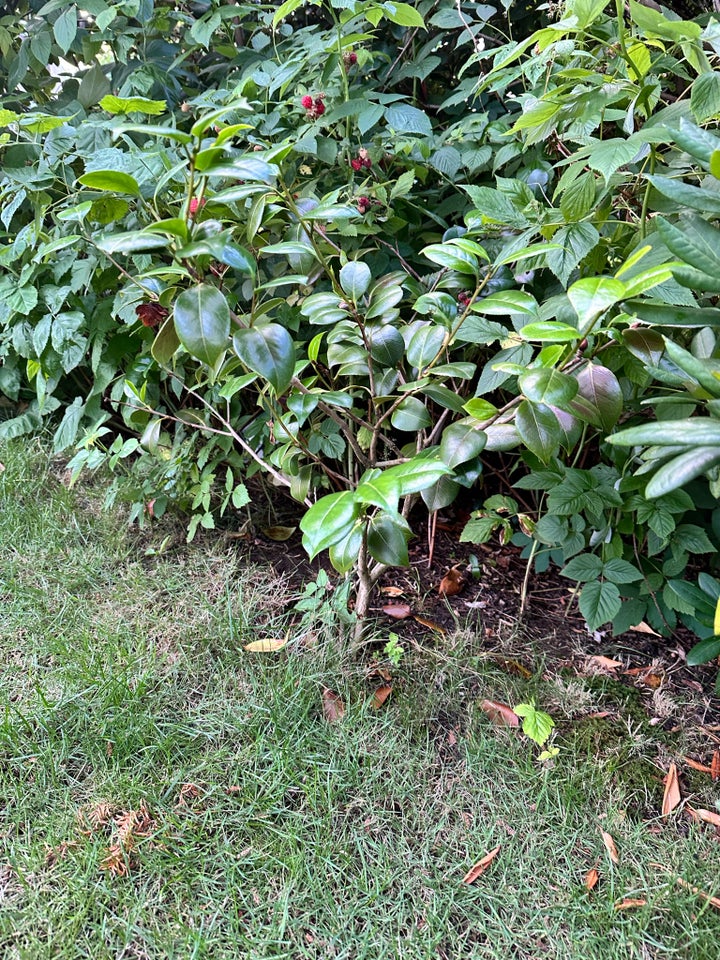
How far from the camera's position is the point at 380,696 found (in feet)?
4.97

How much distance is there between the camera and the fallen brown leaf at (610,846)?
122 cm

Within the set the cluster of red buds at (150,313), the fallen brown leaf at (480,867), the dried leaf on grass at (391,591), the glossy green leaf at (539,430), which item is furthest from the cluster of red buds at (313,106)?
the fallen brown leaf at (480,867)

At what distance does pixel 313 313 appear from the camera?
132 centimetres

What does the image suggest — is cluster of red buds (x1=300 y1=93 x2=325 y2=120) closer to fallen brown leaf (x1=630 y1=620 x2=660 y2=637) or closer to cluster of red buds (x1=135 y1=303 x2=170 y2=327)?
cluster of red buds (x1=135 y1=303 x2=170 y2=327)

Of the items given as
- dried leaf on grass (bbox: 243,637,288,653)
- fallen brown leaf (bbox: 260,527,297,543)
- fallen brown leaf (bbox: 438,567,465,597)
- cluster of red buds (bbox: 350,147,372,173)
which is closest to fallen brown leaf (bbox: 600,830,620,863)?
fallen brown leaf (bbox: 438,567,465,597)

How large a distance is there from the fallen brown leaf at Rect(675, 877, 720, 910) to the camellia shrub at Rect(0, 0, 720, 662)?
1.55ft

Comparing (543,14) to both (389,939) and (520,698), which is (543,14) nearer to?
(520,698)

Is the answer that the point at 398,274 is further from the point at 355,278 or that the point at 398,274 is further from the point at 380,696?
the point at 380,696

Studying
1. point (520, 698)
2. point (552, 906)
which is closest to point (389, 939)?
point (552, 906)

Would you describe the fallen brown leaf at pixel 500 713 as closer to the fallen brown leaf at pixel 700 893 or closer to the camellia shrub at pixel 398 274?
the camellia shrub at pixel 398 274

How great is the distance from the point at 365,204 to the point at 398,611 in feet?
3.41

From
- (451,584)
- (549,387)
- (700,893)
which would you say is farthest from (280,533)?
(700,893)

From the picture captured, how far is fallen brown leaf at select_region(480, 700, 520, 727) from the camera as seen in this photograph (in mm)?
1458

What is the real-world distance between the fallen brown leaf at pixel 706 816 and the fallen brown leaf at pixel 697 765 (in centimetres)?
9
